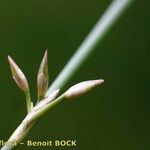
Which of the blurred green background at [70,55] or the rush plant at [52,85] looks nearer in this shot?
the rush plant at [52,85]

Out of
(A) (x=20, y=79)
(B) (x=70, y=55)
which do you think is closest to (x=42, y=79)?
(A) (x=20, y=79)

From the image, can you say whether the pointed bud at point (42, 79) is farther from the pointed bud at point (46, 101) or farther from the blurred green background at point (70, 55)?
the blurred green background at point (70, 55)

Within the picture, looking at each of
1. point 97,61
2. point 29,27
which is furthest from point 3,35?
point 97,61

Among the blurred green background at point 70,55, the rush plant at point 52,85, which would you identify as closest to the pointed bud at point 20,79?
the rush plant at point 52,85

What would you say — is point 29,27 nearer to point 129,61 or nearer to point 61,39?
point 61,39

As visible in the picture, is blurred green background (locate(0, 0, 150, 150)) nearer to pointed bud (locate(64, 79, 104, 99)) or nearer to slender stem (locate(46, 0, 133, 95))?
slender stem (locate(46, 0, 133, 95))

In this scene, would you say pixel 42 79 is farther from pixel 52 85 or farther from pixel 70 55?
pixel 70 55

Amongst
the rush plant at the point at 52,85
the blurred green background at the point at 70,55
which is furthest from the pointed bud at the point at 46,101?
the blurred green background at the point at 70,55

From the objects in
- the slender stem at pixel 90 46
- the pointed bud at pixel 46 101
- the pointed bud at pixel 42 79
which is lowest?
the pointed bud at pixel 46 101

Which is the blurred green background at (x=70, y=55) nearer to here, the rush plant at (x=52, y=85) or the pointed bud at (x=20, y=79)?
the rush plant at (x=52, y=85)

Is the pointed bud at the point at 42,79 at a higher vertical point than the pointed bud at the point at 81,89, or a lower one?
higher
